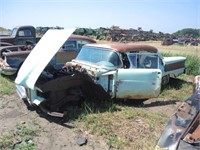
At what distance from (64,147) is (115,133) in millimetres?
948

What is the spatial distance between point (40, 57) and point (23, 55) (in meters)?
3.45

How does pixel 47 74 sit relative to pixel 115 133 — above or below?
above

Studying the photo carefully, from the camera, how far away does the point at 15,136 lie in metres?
4.76

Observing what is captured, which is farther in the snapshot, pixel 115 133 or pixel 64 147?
pixel 115 133

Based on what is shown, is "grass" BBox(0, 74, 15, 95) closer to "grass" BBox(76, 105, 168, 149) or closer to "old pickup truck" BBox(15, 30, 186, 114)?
"old pickup truck" BBox(15, 30, 186, 114)

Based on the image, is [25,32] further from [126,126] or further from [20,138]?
[126,126]

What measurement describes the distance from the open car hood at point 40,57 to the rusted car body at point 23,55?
2.19 m

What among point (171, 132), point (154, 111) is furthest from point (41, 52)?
point (171, 132)

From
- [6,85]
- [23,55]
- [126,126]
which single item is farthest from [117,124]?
[23,55]

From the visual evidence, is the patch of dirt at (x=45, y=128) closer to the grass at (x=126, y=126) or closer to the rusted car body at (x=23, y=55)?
the grass at (x=126, y=126)

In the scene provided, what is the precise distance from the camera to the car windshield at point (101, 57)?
→ 6340mm

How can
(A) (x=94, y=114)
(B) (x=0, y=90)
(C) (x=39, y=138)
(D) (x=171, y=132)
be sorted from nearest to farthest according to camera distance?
(D) (x=171, y=132) < (C) (x=39, y=138) < (A) (x=94, y=114) < (B) (x=0, y=90)

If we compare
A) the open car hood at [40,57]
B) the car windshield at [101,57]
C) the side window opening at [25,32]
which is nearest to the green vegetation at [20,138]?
the open car hood at [40,57]

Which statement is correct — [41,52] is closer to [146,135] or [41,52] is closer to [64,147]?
[64,147]
